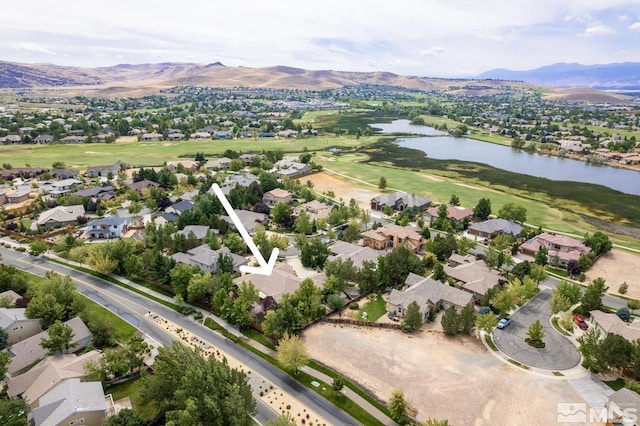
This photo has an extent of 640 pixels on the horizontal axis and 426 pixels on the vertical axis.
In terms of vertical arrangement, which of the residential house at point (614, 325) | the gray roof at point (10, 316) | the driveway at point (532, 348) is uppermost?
the residential house at point (614, 325)

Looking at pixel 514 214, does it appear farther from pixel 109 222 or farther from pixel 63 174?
pixel 63 174

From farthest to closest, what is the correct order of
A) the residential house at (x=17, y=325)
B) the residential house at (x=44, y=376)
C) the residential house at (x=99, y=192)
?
1. the residential house at (x=99, y=192)
2. the residential house at (x=17, y=325)
3. the residential house at (x=44, y=376)

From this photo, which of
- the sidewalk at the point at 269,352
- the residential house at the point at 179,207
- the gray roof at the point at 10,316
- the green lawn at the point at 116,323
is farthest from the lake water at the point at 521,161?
the gray roof at the point at 10,316

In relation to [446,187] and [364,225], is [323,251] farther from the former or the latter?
[446,187]

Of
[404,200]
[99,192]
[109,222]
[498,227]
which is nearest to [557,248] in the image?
[498,227]

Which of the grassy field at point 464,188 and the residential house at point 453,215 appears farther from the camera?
the grassy field at point 464,188

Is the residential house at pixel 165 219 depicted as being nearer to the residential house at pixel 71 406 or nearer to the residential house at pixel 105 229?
the residential house at pixel 105 229

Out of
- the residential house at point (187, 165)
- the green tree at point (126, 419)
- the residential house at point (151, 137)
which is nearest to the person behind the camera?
the green tree at point (126, 419)
